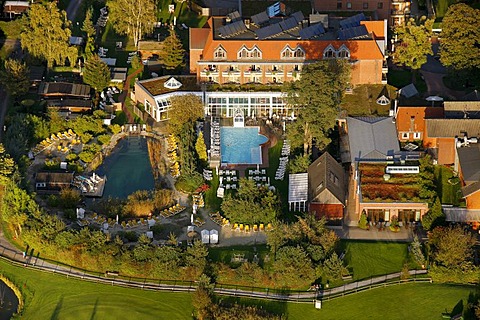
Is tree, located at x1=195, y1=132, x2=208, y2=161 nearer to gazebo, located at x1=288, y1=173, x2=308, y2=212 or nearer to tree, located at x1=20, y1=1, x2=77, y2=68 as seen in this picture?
gazebo, located at x1=288, y1=173, x2=308, y2=212

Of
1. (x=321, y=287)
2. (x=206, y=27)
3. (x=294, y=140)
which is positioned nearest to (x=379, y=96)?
(x=294, y=140)

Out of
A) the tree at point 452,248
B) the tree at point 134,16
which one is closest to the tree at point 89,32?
the tree at point 134,16

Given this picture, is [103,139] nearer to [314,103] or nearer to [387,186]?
[314,103]

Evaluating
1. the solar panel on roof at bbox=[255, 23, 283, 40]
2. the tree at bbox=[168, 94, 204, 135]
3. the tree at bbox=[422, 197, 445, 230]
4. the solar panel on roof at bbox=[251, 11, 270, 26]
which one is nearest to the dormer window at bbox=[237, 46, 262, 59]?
the solar panel on roof at bbox=[255, 23, 283, 40]

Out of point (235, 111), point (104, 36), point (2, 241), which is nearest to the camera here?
point (2, 241)

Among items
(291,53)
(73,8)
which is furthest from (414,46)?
(73,8)

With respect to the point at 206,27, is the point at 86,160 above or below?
below

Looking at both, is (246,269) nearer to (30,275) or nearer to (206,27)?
(30,275)
